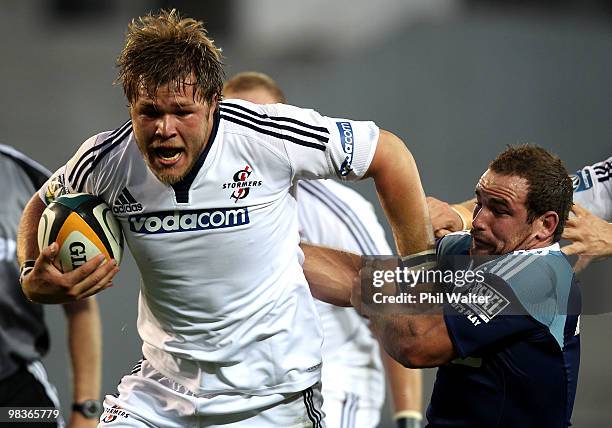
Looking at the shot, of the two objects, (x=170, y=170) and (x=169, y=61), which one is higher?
(x=169, y=61)

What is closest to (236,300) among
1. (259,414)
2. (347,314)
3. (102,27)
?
(259,414)

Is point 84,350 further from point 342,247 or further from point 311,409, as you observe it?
point 311,409

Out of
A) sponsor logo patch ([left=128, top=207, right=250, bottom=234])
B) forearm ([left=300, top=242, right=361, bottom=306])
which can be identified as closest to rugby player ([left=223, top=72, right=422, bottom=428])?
forearm ([left=300, top=242, right=361, bottom=306])

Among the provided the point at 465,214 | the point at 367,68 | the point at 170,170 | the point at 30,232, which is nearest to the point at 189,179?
the point at 170,170

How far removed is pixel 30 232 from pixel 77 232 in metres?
0.30

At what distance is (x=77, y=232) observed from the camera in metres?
2.37

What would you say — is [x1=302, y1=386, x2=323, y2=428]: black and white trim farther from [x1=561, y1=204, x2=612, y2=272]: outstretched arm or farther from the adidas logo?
[x1=561, y1=204, x2=612, y2=272]: outstretched arm

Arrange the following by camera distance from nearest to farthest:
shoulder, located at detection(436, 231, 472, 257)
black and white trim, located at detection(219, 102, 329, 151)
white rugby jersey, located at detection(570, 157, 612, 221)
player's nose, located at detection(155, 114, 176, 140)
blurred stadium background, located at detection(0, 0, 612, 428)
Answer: player's nose, located at detection(155, 114, 176, 140) < black and white trim, located at detection(219, 102, 329, 151) < shoulder, located at detection(436, 231, 472, 257) < white rugby jersey, located at detection(570, 157, 612, 221) < blurred stadium background, located at detection(0, 0, 612, 428)

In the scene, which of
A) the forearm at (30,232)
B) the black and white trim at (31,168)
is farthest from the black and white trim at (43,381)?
the forearm at (30,232)

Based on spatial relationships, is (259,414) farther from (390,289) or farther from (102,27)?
(102,27)

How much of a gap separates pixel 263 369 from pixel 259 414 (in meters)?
0.12

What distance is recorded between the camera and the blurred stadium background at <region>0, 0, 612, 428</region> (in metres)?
4.24

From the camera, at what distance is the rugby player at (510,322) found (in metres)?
2.48

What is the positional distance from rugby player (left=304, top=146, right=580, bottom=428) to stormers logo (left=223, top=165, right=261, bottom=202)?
55 cm
